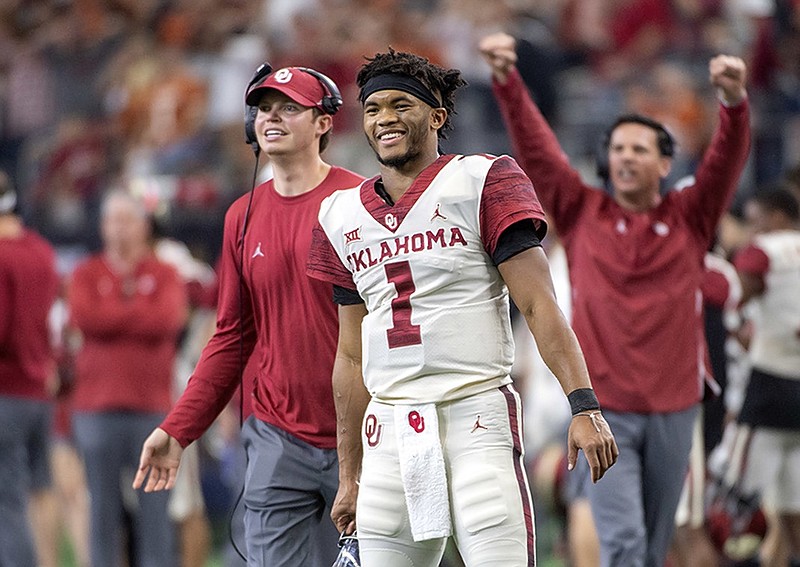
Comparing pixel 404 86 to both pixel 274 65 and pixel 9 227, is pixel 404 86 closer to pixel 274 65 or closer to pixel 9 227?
pixel 9 227

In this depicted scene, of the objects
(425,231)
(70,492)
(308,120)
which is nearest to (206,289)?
(70,492)

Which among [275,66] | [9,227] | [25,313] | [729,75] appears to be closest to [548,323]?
[729,75]

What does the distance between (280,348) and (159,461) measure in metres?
0.60

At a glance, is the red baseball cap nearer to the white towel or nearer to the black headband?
the black headband

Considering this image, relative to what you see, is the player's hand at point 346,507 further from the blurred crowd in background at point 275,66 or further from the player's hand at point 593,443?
the blurred crowd in background at point 275,66

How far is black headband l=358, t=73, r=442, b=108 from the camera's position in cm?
477

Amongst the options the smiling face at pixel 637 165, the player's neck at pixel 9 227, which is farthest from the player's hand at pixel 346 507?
the player's neck at pixel 9 227

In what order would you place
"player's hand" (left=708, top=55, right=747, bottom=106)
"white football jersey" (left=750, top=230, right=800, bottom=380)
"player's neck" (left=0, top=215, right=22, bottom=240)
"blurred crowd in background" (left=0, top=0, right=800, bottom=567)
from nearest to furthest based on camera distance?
"player's hand" (left=708, top=55, right=747, bottom=106) → "white football jersey" (left=750, top=230, right=800, bottom=380) → "player's neck" (left=0, top=215, right=22, bottom=240) → "blurred crowd in background" (left=0, top=0, right=800, bottom=567)

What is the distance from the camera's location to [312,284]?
557 cm

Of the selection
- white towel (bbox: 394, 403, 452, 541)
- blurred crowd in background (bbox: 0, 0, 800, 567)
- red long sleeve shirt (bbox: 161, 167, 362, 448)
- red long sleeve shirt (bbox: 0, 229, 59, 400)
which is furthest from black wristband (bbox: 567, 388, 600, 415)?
blurred crowd in background (bbox: 0, 0, 800, 567)

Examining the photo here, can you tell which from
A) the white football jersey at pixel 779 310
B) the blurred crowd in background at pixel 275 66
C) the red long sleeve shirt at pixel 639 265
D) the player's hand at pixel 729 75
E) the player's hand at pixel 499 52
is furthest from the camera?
the blurred crowd in background at pixel 275 66

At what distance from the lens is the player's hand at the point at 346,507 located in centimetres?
502

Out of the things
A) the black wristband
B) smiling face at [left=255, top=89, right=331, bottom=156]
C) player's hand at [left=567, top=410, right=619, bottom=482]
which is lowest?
player's hand at [left=567, top=410, right=619, bottom=482]

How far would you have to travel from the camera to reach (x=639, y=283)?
670 cm
